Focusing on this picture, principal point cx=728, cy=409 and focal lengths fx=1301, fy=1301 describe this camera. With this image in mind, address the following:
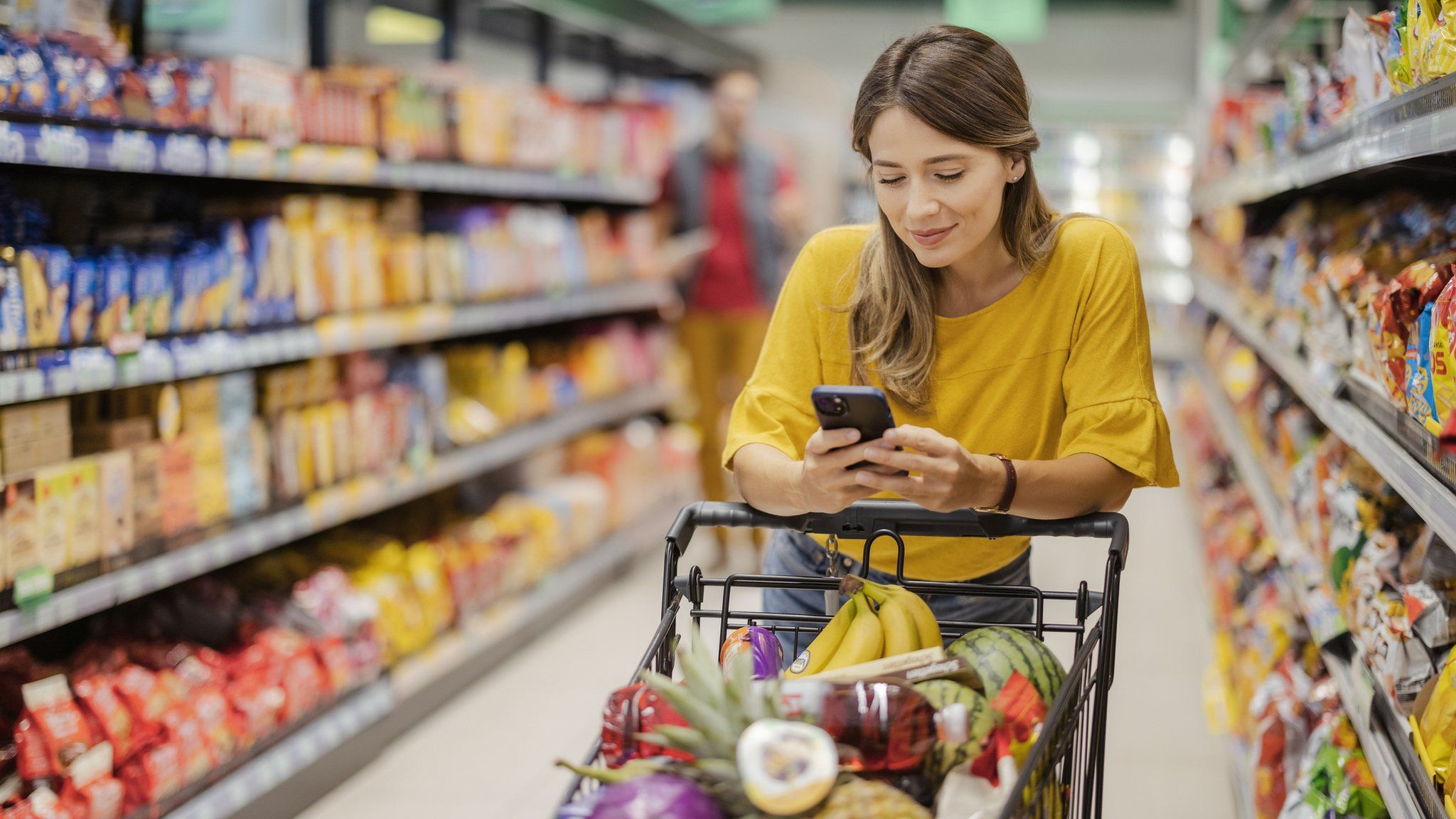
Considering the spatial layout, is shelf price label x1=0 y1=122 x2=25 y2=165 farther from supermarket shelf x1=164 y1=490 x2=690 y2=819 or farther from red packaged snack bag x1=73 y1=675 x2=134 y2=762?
supermarket shelf x1=164 y1=490 x2=690 y2=819

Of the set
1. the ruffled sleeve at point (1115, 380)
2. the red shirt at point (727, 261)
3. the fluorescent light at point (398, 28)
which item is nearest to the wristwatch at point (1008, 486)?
the ruffled sleeve at point (1115, 380)

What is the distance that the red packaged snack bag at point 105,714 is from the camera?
239 centimetres

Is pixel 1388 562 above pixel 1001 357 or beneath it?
beneath

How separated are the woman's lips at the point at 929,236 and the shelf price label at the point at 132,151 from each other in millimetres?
1591

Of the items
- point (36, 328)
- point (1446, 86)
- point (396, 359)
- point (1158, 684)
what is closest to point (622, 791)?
point (1446, 86)

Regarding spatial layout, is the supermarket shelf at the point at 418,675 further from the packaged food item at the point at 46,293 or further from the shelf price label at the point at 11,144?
the shelf price label at the point at 11,144

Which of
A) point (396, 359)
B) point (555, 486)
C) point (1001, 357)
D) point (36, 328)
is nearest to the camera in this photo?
point (1001, 357)

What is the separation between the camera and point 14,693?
90.9 inches

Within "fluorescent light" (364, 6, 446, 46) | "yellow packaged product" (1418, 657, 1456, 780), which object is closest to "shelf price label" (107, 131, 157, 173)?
"yellow packaged product" (1418, 657, 1456, 780)

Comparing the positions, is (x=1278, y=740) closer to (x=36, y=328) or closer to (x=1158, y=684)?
(x=1158, y=684)

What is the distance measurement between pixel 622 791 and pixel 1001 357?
0.82 meters

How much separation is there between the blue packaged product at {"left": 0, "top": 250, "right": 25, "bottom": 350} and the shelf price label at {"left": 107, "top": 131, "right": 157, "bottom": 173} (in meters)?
0.26

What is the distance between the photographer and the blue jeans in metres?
1.76

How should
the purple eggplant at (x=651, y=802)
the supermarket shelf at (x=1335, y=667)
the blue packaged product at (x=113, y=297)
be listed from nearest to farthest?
1. the purple eggplant at (x=651, y=802)
2. the supermarket shelf at (x=1335, y=667)
3. the blue packaged product at (x=113, y=297)
